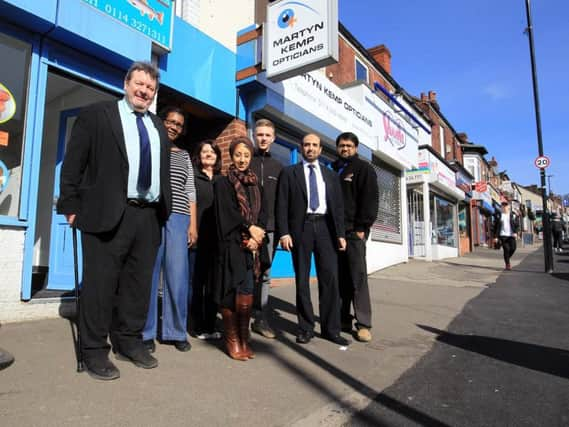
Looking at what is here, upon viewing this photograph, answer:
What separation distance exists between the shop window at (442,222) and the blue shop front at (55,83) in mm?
12474

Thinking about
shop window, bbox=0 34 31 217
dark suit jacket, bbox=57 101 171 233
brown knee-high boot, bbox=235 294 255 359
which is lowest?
brown knee-high boot, bbox=235 294 255 359

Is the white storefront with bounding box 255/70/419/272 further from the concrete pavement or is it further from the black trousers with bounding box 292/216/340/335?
the concrete pavement

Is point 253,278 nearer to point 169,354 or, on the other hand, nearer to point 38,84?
point 169,354

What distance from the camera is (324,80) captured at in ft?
26.3

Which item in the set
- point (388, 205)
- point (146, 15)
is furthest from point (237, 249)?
point (388, 205)

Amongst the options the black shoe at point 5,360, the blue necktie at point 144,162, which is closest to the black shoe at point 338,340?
the blue necktie at point 144,162

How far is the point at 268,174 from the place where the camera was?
3822 mm

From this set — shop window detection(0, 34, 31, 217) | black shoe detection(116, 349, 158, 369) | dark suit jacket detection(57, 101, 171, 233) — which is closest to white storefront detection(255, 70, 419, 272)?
shop window detection(0, 34, 31, 217)

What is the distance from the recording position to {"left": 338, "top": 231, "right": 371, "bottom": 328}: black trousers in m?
3.81

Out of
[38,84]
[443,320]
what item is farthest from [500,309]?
[38,84]

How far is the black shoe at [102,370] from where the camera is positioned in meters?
2.35

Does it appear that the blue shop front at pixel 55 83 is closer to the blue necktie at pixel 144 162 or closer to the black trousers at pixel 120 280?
the black trousers at pixel 120 280

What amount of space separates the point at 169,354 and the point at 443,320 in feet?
11.0

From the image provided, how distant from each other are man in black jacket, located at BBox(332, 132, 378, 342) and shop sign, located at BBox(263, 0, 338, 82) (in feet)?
6.67
